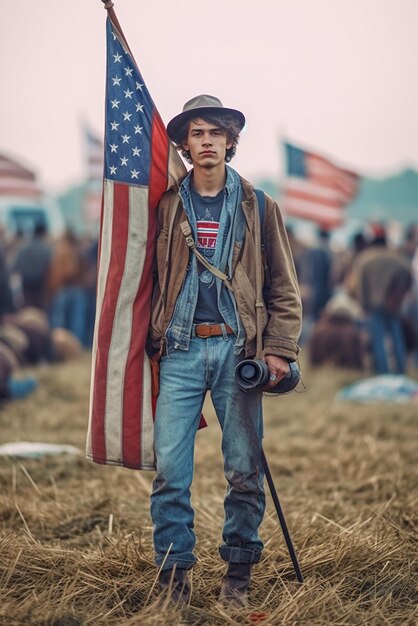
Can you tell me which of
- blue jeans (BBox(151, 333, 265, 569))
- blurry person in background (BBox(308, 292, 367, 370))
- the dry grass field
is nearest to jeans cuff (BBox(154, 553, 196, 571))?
blue jeans (BBox(151, 333, 265, 569))

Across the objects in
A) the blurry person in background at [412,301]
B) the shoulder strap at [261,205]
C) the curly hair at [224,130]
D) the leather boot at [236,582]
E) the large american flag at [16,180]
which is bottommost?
the leather boot at [236,582]

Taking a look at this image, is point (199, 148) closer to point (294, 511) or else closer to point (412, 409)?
point (294, 511)

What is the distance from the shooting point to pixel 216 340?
160 inches

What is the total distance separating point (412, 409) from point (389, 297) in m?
3.27

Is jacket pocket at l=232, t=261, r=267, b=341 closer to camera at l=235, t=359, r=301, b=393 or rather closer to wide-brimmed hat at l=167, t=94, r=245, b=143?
camera at l=235, t=359, r=301, b=393

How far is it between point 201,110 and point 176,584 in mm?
2056

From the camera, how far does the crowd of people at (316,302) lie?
514 inches

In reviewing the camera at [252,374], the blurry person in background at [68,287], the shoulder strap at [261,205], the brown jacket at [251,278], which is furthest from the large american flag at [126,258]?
the blurry person in background at [68,287]

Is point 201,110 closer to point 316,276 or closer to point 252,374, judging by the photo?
point 252,374

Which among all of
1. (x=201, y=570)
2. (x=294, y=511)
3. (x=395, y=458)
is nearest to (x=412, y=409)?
(x=395, y=458)

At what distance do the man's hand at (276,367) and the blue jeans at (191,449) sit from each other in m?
0.11

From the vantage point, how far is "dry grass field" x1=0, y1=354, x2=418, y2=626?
3.93m

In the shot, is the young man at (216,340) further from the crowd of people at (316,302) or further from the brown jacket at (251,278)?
the crowd of people at (316,302)

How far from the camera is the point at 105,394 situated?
427 cm
